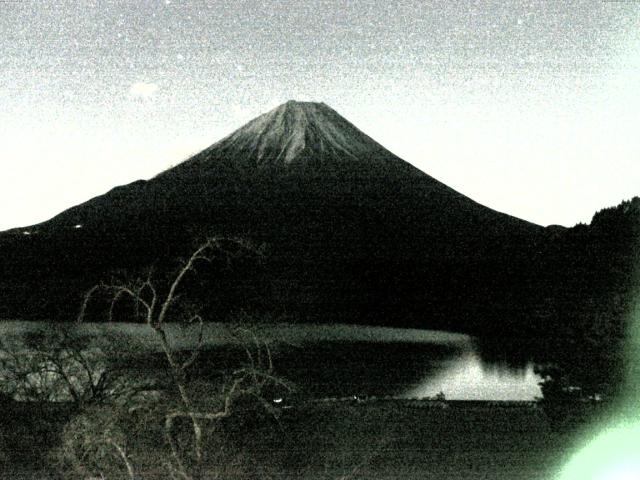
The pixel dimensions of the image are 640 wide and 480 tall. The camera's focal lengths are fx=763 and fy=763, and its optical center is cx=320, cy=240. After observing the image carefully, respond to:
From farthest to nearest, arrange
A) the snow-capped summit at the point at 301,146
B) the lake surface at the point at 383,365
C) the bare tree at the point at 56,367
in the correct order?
the snow-capped summit at the point at 301,146
the lake surface at the point at 383,365
the bare tree at the point at 56,367

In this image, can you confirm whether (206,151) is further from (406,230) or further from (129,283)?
(129,283)

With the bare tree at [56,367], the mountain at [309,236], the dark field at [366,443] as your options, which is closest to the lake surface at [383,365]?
the dark field at [366,443]

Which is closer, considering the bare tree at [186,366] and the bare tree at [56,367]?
the bare tree at [186,366]

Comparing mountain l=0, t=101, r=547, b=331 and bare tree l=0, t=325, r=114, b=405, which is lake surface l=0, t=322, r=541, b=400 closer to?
bare tree l=0, t=325, r=114, b=405

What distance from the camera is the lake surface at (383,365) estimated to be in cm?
2034

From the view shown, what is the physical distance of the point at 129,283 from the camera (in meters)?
6.72

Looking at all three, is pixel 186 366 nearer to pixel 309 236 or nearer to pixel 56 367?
pixel 56 367

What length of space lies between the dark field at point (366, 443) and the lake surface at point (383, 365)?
→ 4576mm

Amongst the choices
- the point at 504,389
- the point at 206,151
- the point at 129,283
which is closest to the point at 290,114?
the point at 206,151

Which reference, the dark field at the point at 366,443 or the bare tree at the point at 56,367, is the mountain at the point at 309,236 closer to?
the dark field at the point at 366,443

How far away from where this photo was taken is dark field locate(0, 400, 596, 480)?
29.6 feet

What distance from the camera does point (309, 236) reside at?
232 ft

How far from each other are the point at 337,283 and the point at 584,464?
152ft

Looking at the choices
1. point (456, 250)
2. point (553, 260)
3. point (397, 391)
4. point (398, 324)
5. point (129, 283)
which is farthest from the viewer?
point (456, 250)
